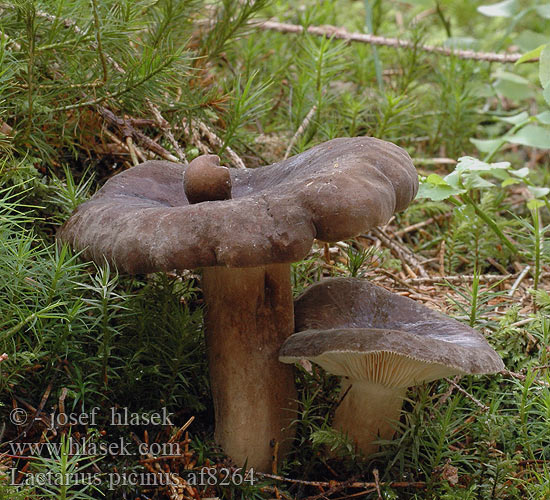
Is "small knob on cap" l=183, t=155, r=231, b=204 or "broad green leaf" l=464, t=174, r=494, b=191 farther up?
"small knob on cap" l=183, t=155, r=231, b=204

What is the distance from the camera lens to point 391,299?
233 cm

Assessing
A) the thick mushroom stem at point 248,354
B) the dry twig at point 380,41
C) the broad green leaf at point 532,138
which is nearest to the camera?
the thick mushroom stem at point 248,354

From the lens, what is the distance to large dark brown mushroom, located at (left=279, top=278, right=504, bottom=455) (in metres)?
1.81

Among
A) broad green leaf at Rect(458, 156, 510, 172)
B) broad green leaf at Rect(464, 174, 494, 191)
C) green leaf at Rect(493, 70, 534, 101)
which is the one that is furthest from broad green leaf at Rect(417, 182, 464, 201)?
green leaf at Rect(493, 70, 534, 101)

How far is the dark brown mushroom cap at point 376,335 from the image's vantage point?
5.89 feet

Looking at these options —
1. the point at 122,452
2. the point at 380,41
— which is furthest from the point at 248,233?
the point at 380,41

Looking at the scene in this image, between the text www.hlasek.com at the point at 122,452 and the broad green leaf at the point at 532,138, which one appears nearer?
the text www.hlasek.com at the point at 122,452

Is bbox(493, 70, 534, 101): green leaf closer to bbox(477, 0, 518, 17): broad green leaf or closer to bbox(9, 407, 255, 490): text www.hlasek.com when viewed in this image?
bbox(477, 0, 518, 17): broad green leaf

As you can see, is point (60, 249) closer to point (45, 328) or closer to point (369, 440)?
point (45, 328)

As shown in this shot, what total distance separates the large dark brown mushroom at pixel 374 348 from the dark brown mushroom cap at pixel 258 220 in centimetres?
36

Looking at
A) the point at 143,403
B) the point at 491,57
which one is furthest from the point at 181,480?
the point at 491,57

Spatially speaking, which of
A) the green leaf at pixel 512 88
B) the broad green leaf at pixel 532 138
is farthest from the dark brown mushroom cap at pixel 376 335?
the green leaf at pixel 512 88

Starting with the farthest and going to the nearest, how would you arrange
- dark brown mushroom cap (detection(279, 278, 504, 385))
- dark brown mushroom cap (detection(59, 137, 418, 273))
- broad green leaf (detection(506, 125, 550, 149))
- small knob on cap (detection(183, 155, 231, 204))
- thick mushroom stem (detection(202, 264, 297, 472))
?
broad green leaf (detection(506, 125, 550, 149)) → thick mushroom stem (detection(202, 264, 297, 472)) → small knob on cap (detection(183, 155, 231, 204)) → dark brown mushroom cap (detection(279, 278, 504, 385)) → dark brown mushroom cap (detection(59, 137, 418, 273))

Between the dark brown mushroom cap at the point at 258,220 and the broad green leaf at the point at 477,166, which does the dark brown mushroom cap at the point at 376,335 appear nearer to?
the dark brown mushroom cap at the point at 258,220
